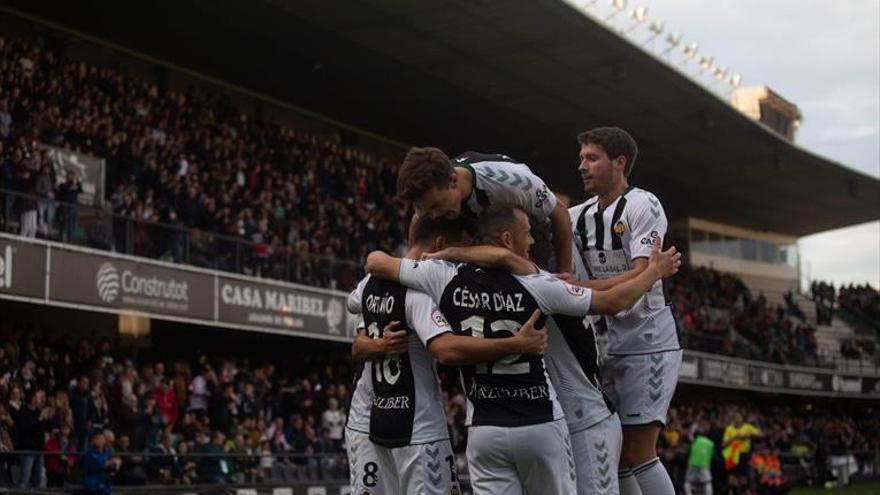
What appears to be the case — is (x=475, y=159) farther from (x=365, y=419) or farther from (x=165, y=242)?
(x=165, y=242)

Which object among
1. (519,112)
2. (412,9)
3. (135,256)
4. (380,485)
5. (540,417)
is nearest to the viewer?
(540,417)

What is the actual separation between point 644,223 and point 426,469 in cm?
189

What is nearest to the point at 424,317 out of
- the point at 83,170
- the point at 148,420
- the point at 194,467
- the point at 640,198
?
the point at 640,198

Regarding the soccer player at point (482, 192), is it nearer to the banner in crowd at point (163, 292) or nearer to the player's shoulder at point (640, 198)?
the player's shoulder at point (640, 198)

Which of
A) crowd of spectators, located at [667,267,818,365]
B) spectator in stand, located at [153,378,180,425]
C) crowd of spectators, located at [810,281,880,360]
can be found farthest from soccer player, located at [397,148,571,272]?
crowd of spectators, located at [810,281,880,360]

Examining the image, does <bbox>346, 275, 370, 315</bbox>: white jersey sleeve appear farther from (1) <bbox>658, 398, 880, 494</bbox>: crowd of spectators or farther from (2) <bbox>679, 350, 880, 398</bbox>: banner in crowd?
(2) <bbox>679, 350, 880, 398</bbox>: banner in crowd

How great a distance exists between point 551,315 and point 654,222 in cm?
106

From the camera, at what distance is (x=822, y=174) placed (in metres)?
45.0

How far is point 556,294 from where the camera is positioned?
22.3 ft

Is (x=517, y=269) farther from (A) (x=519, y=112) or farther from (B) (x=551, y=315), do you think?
(A) (x=519, y=112)

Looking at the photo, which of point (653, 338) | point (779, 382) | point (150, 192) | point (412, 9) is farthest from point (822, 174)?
point (653, 338)

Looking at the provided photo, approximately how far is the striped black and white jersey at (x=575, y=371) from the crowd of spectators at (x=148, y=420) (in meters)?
10.1

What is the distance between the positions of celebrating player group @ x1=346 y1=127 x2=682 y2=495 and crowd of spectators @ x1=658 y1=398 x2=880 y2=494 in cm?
1758

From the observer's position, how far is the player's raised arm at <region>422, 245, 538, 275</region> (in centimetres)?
671
